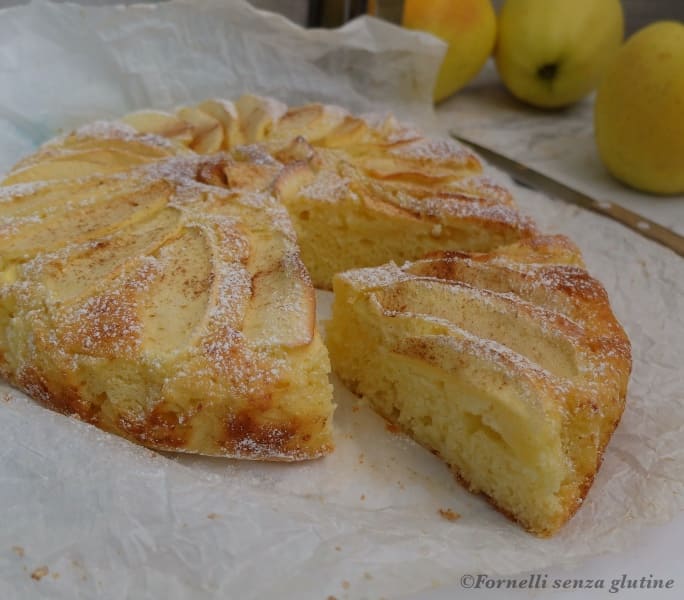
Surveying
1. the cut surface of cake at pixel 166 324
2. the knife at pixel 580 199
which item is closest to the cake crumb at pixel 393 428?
the cut surface of cake at pixel 166 324

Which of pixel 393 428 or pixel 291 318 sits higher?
pixel 291 318

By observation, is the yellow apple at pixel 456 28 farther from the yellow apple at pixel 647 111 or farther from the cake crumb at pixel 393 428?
the cake crumb at pixel 393 428

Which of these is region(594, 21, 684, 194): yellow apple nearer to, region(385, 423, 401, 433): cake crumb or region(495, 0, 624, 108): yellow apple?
region(495, 0, 624, 108): yellow apple

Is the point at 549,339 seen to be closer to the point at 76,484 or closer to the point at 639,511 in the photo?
the point at 639,511

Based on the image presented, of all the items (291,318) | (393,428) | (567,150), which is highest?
(291,318)

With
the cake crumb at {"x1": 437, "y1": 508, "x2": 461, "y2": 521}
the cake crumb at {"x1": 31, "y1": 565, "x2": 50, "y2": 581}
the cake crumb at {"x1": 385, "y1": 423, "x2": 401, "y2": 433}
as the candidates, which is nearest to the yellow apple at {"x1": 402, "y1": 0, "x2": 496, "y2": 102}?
the cake crumb at {"x1": 385, "y1": 423, "x2": 401, "y2": 433}

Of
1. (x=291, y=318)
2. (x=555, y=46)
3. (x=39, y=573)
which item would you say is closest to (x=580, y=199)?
(x=555, y=46)

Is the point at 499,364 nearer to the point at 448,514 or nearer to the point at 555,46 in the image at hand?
the point at 448,514
